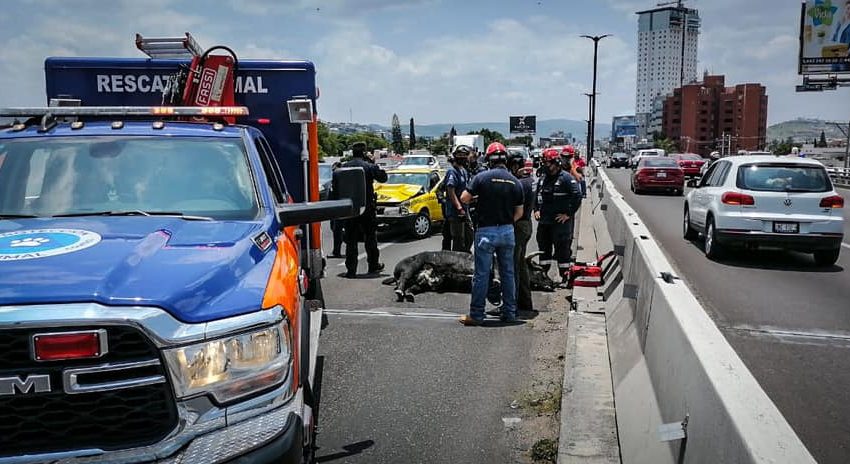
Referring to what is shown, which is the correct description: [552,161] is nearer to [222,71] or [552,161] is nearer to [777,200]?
[777,200]

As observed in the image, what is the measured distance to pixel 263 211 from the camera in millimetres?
4105

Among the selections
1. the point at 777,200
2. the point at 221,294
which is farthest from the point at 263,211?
the point at 777,200

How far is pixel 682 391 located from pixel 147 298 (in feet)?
7.41

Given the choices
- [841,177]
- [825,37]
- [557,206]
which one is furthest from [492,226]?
[825,37]

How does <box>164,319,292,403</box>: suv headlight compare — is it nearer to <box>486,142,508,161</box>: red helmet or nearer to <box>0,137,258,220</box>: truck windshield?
<box>0,137,258,220</box>: truck windshield

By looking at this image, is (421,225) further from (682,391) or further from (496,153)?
(682,391)

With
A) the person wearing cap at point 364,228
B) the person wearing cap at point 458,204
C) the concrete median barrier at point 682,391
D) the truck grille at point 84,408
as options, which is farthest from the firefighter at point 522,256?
the truck grille at point 84,408

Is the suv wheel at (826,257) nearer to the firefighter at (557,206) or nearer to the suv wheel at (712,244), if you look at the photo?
the suv wheel at (712,244)

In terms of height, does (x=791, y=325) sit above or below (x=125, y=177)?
below

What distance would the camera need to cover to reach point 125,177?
164 inches

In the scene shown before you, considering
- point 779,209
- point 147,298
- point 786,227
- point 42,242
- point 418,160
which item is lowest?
point 786,227

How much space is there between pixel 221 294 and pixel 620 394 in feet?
9.49

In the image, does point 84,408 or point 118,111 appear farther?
point 118,111

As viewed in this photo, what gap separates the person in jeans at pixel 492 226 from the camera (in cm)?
799
